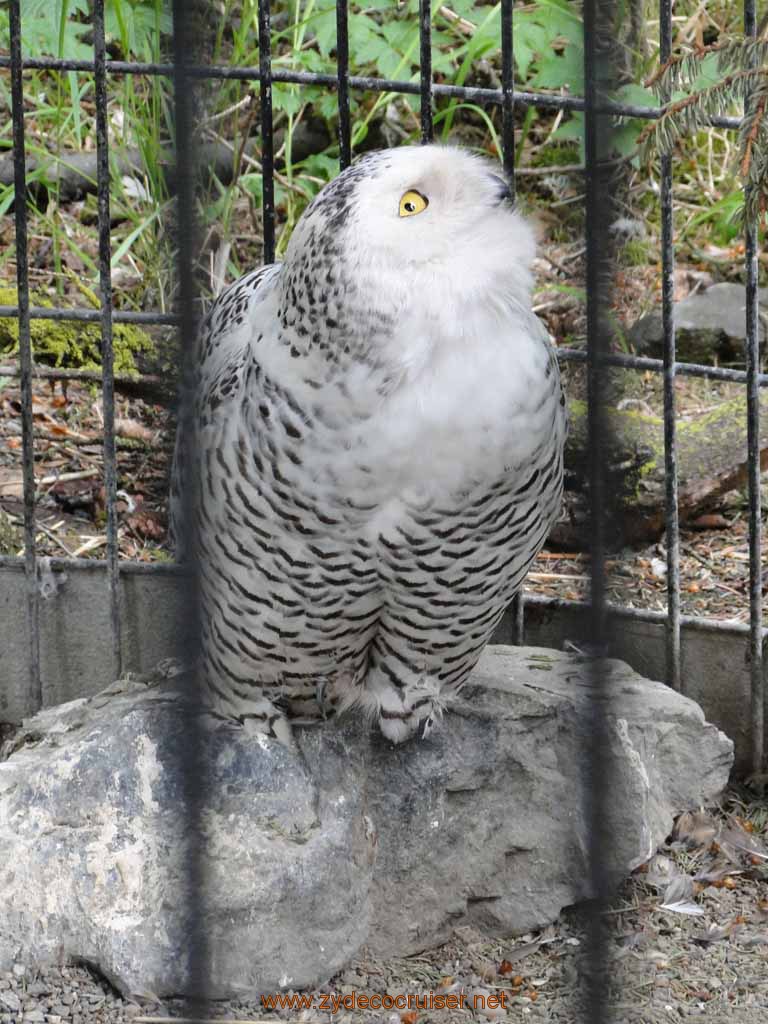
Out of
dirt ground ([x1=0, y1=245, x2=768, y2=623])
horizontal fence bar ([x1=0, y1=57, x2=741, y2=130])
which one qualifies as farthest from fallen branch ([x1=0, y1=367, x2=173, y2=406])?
horizontal fence bar ([x1=0, y1=57, x2=741, y2=130])

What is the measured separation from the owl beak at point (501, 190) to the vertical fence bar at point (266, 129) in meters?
0.77

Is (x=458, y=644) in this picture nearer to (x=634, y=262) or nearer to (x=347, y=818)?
(x=347, y=818)

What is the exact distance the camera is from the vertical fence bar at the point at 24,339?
3152 mm

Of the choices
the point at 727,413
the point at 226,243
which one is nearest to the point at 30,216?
the point at 226,243

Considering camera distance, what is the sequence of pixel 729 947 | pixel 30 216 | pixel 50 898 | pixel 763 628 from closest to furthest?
pixel 50 898, pixel 729 947, pixel 763 628, pixel 30 216

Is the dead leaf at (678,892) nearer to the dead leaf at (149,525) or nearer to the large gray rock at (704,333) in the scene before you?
the dead leaf at (149,525)

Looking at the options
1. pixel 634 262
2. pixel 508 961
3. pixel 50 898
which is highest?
pixel 634 262

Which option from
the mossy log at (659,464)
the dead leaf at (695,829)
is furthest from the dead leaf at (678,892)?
the mossy log at (659,464)

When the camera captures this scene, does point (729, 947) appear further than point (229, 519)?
Yes

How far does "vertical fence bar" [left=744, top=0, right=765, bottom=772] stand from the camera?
3.13m

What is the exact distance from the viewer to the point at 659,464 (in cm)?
384

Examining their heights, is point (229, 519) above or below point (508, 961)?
above

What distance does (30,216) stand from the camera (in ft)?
15.9

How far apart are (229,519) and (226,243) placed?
1.65 metres
